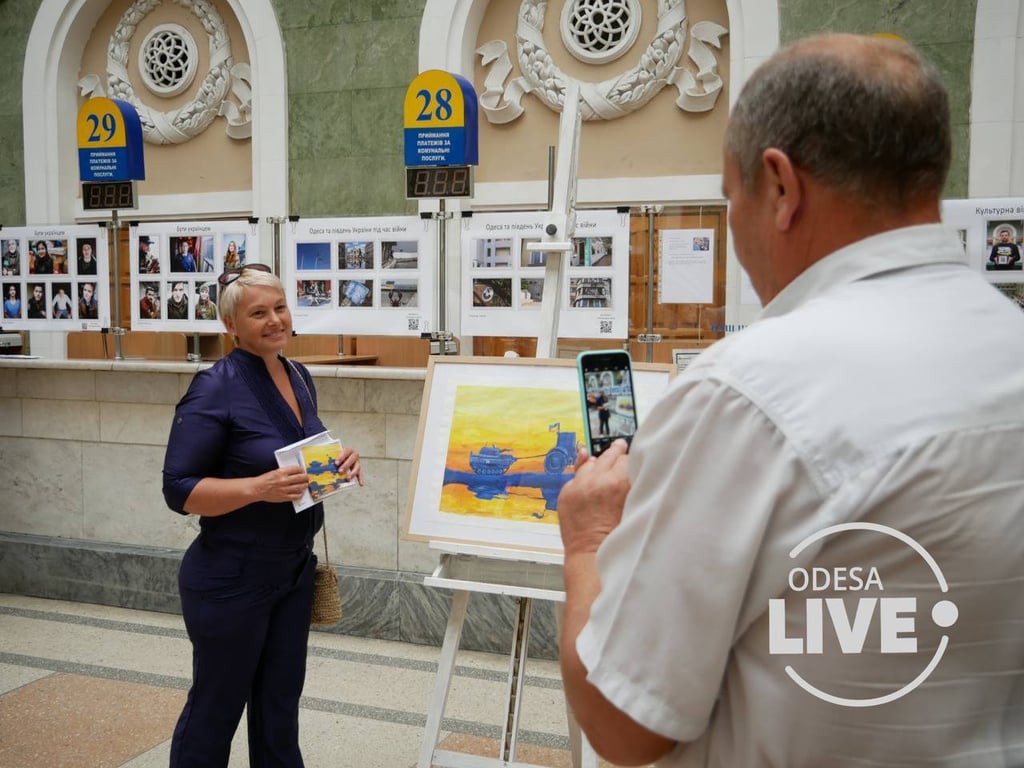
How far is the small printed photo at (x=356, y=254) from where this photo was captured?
575 cm

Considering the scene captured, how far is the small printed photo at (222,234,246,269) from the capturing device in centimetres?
602

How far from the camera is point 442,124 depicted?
18.3ft

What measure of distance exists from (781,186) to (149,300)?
5.83m

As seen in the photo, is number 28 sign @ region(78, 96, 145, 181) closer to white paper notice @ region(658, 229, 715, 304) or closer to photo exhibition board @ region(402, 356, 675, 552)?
white paper notice @ region(658, 229, 715, 304)

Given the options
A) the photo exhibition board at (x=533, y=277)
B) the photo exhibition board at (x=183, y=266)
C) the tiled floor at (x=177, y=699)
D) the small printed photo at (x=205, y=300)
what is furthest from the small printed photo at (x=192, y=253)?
the tiled floor at (x=177, y=699)

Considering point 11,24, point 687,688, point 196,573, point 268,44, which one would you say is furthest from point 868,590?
point 11,24

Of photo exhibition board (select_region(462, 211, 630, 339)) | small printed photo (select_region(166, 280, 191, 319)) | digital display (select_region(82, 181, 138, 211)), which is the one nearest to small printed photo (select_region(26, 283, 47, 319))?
digital display (select_region(82, 181, 138, 211))

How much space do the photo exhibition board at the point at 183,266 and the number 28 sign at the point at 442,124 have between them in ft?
3.92

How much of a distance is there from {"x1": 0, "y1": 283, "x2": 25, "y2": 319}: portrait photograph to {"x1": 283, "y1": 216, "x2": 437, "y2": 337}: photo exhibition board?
204 centimetres

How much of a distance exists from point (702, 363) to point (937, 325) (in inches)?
9.6

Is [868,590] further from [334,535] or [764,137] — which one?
[334,535]

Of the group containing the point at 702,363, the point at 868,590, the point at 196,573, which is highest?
the point at 702,363

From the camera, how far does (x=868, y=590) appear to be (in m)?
1.00

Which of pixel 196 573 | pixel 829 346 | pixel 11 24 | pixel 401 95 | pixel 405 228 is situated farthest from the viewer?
pixel 11 24
